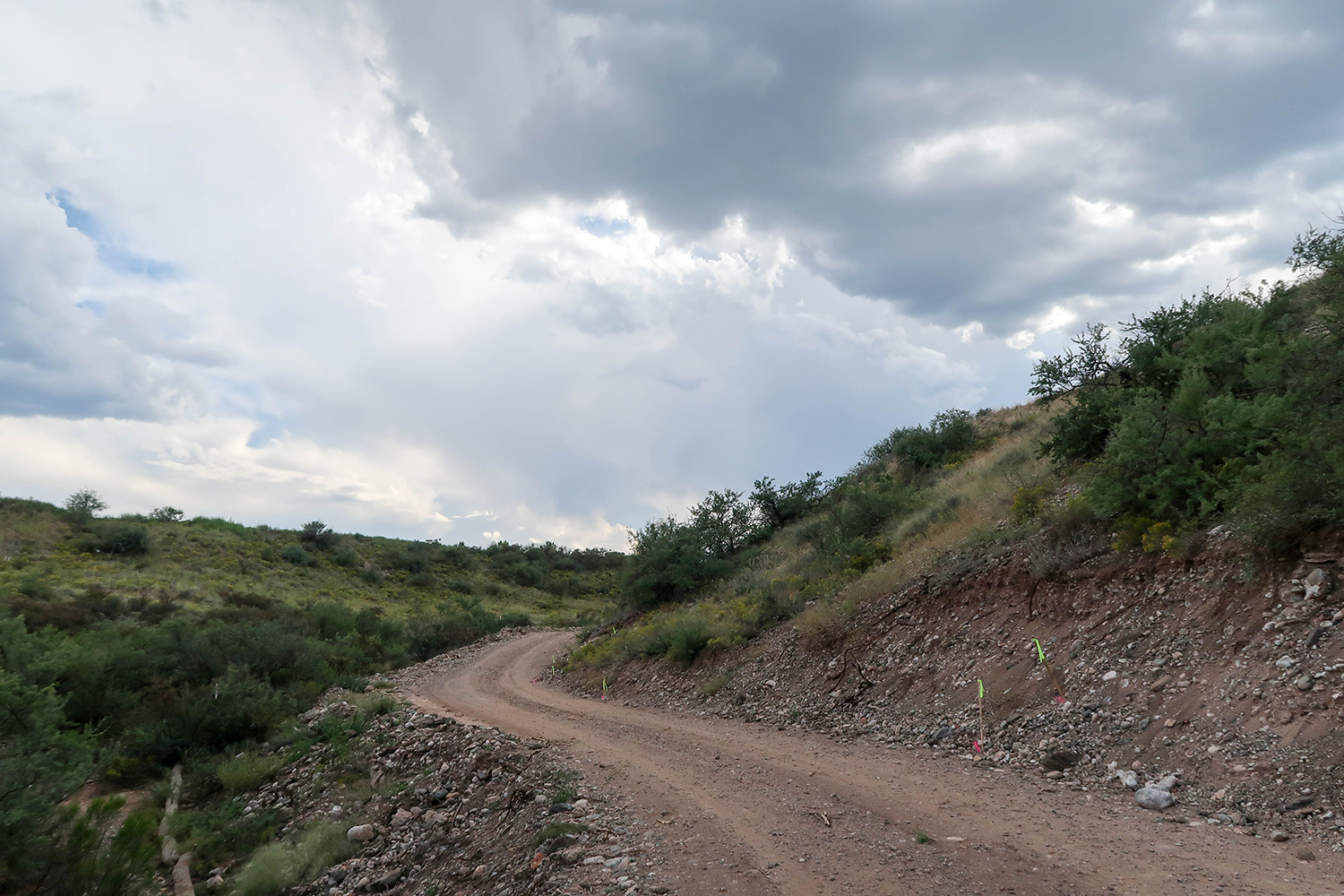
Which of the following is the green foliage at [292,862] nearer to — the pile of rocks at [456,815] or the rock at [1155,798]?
the pile of rocks at [456,815]

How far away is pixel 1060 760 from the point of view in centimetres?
832

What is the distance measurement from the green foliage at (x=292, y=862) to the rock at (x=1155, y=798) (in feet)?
35.3

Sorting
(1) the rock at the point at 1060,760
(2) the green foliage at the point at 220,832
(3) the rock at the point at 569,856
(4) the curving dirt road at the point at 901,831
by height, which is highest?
(1) the rock at the point at 1060,760

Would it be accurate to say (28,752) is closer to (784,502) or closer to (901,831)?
(901,831)

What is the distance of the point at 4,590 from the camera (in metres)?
25.7

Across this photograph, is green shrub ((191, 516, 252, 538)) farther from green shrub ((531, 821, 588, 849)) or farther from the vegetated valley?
green shrub ((531, 821, 588, 849))

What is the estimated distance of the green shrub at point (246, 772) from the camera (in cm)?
1486

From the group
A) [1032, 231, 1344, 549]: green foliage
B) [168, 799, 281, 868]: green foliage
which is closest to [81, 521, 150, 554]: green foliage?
[168, 799, 281, 868]: green foliage

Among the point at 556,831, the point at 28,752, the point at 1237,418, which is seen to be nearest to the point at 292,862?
the point at 28,752

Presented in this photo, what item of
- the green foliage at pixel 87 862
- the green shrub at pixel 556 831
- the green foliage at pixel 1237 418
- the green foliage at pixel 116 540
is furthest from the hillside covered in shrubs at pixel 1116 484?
the green foliage at pixel 116 540

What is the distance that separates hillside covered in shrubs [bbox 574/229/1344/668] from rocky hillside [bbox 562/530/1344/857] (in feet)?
1.60

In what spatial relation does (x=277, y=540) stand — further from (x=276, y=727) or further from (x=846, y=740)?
(x=846, y=740)

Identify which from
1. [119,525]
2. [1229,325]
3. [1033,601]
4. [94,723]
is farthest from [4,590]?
[1229,325]

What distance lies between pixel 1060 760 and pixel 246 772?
15720mm
